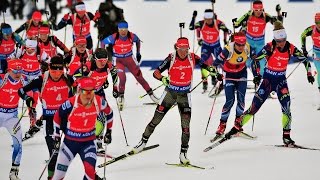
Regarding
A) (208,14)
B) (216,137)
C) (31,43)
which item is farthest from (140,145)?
(208,14)

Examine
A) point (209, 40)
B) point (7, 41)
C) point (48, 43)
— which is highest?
point (48, 43)

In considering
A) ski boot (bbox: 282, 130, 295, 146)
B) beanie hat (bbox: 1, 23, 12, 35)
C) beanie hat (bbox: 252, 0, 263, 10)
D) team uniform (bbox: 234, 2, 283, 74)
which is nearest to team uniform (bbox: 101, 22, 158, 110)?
beanie hat (bbox: 1, 23, 12, 35)

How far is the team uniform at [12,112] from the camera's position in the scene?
980 cm

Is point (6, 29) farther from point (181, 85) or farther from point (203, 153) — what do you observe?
point (203, 153)

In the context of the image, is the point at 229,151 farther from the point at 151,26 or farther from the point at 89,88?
the point at 151,26

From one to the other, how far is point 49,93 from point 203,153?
2.70 m

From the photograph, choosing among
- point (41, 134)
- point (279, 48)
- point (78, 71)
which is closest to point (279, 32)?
point (279, 48)

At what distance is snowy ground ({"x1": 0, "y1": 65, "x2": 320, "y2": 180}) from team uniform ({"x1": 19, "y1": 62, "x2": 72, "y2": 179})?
761 mm

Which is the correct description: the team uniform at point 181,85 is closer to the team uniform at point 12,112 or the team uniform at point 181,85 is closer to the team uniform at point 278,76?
the team uniform at point 278,76

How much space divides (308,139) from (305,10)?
11.4m

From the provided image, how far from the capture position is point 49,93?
970 cm

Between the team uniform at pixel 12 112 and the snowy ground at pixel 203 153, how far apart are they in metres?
0.35

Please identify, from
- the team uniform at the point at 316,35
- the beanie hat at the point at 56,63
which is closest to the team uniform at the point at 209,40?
the team uniform at the point at 316,35

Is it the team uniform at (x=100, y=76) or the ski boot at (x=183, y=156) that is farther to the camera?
the team uniform at (x=100, y=76)
